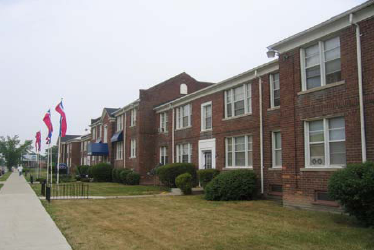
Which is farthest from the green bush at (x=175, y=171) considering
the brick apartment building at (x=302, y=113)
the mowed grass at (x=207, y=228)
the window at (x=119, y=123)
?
the window at (x=119, y=123)

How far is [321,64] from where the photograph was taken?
13.2m

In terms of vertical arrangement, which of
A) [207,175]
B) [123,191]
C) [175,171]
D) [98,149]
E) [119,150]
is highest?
[98,149]

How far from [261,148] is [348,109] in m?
6.28

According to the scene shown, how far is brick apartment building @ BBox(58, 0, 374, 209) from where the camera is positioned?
38.5 feet

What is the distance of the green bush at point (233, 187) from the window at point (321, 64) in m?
5.18

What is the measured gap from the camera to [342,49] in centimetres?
1241

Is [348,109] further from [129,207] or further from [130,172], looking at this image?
[130,172]

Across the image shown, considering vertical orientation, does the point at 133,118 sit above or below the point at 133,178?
above

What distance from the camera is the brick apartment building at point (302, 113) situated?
11727mm

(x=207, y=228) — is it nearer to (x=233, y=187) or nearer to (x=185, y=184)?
(x=233, y=187)

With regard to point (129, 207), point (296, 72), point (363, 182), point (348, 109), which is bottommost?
point (129, 207)

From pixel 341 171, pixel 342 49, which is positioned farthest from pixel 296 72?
pixel 341 171

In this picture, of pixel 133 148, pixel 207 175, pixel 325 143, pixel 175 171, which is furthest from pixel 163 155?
pixel 325 143

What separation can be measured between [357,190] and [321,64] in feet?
17.1
